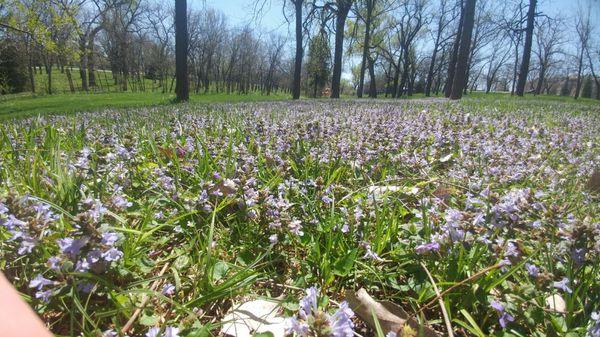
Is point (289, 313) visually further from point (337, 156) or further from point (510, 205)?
point (337, 156)

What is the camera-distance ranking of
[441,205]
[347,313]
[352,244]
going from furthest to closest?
[441,205] < [352,244] < [347,313]

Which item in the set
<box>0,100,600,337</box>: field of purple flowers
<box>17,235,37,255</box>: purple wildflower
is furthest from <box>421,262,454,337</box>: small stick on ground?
<box>17,235,37,255</box>: purple wildflower

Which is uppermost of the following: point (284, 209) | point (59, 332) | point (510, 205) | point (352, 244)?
point (510, 205)

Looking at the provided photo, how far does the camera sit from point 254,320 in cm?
128

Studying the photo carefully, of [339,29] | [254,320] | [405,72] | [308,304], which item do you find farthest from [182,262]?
[405,72]

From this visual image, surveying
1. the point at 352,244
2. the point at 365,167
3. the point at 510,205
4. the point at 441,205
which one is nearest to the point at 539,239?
the point at 510,205

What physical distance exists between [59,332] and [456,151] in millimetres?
3443

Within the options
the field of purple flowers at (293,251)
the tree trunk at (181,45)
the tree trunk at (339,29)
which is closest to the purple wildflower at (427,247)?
the field of purple flowers at (293,251)

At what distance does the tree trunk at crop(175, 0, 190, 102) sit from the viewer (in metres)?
15.6

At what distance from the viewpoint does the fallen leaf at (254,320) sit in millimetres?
1232

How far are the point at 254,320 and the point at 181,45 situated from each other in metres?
16.9

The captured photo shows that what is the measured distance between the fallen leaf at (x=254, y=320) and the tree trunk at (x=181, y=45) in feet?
49.6

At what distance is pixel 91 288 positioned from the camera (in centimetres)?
118

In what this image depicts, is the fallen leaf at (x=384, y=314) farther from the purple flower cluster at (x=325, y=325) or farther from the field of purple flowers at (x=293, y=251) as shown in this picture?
the purple flower cluster at (x=325, y=325)
